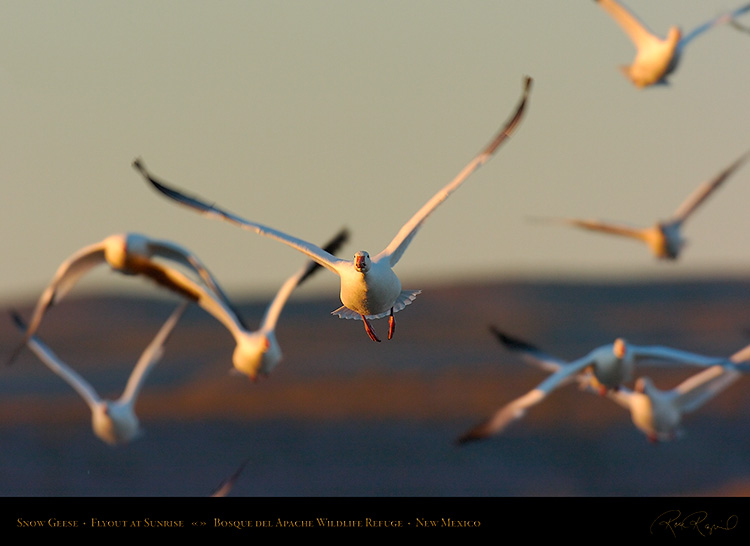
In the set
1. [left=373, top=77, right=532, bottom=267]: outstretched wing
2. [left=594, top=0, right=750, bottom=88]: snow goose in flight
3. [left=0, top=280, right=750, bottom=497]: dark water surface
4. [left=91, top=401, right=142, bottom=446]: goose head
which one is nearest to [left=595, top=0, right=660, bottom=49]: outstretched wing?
[left=594, top=0, right=750, bottom=88]: snow goose in flight

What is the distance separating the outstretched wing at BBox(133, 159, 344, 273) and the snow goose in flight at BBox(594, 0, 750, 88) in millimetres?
7943

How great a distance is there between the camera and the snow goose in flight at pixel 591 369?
1477cm

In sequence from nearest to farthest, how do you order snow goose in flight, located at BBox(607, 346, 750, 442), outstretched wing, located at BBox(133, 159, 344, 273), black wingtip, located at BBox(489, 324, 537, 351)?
outstretched wing, located at BBox(133, 159, 344, 273) < black wingtip, located at BBox(489, 324, 537, 351) < snow goose in flight, located at BBox(607, 346, 750, 442)

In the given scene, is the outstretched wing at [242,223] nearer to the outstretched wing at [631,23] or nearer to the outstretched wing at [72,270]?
the outstretched wing at [72,270]

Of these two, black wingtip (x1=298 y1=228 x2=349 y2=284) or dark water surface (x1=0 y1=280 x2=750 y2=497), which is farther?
dark water surface (x1=0 y1=280 x2=750 y2=497)

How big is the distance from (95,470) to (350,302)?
1112 inches

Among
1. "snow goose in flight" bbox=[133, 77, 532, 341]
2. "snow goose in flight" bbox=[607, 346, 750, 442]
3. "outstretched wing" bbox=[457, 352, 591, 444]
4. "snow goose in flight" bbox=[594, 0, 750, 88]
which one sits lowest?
"snow goose in flight" bbox=[607, 346, 750, 442]

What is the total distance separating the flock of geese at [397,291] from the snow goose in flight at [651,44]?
0.05ft

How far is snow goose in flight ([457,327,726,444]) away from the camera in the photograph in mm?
14773

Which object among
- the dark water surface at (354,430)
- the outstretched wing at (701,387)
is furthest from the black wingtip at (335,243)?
the dark water surface at (354,430)

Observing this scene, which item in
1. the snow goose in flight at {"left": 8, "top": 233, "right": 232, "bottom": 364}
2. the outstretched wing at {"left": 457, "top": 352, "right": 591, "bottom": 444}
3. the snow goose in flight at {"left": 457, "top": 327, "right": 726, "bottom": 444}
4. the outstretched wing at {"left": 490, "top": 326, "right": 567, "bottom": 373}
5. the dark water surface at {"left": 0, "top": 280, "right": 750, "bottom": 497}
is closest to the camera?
the outstretched wing at {"left": 457, "top": 352, "right": 591, "bottom": 444}

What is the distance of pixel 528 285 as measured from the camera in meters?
64.9

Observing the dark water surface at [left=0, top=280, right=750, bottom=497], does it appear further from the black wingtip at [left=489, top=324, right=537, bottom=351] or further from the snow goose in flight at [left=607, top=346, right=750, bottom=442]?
the black wingtip at [left=489, top=324, right=537, bottom=351]
